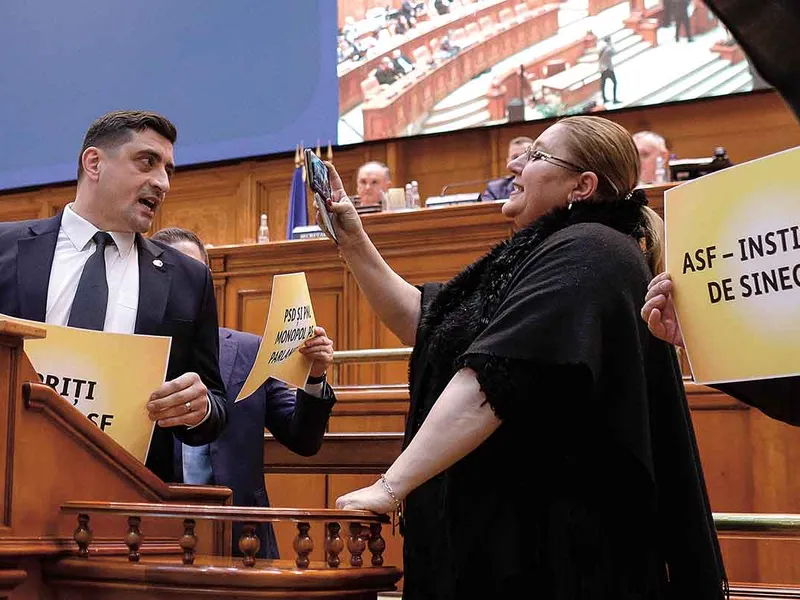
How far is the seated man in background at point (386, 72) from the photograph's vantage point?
7777 millimetres

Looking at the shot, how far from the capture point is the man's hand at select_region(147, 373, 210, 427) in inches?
76.6

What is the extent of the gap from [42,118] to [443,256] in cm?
430

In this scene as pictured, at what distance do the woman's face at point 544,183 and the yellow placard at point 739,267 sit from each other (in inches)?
19.0

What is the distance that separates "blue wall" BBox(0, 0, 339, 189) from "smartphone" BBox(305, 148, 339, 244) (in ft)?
19.0

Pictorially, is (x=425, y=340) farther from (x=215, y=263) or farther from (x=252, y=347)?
(x=215, y=263)

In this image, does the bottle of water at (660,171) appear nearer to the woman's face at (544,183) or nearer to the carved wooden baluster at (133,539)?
the woman's face at (544,183)

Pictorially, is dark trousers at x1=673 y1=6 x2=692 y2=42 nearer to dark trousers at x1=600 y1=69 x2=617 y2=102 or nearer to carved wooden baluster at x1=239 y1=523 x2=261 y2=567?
dark trousers at x1=600 y1=69 x2=617 y2=102

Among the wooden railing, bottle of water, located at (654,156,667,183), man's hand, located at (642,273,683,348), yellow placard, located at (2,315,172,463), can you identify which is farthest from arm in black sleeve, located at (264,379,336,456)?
bottle of water, located at (654,156,667,183)

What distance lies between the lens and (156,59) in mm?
8383

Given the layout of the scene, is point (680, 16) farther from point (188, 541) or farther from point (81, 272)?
point (188, 541)

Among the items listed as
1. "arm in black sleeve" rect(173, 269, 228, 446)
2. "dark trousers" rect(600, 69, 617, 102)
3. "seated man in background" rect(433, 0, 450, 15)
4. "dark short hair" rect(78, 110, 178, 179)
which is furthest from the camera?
"seated man in background" rect(433, 0, 450, 15)

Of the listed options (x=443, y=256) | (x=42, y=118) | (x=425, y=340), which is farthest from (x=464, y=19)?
(x=425, y=340)

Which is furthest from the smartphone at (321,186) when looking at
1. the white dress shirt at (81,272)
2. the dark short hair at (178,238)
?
the dark short hair at (178,238)

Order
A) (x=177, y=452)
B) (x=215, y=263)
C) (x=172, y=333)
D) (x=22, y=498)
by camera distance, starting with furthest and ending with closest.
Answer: (x=215, y=263) < (x=177, y=452) < (x=172, y=333) < (x=22, y=498)
